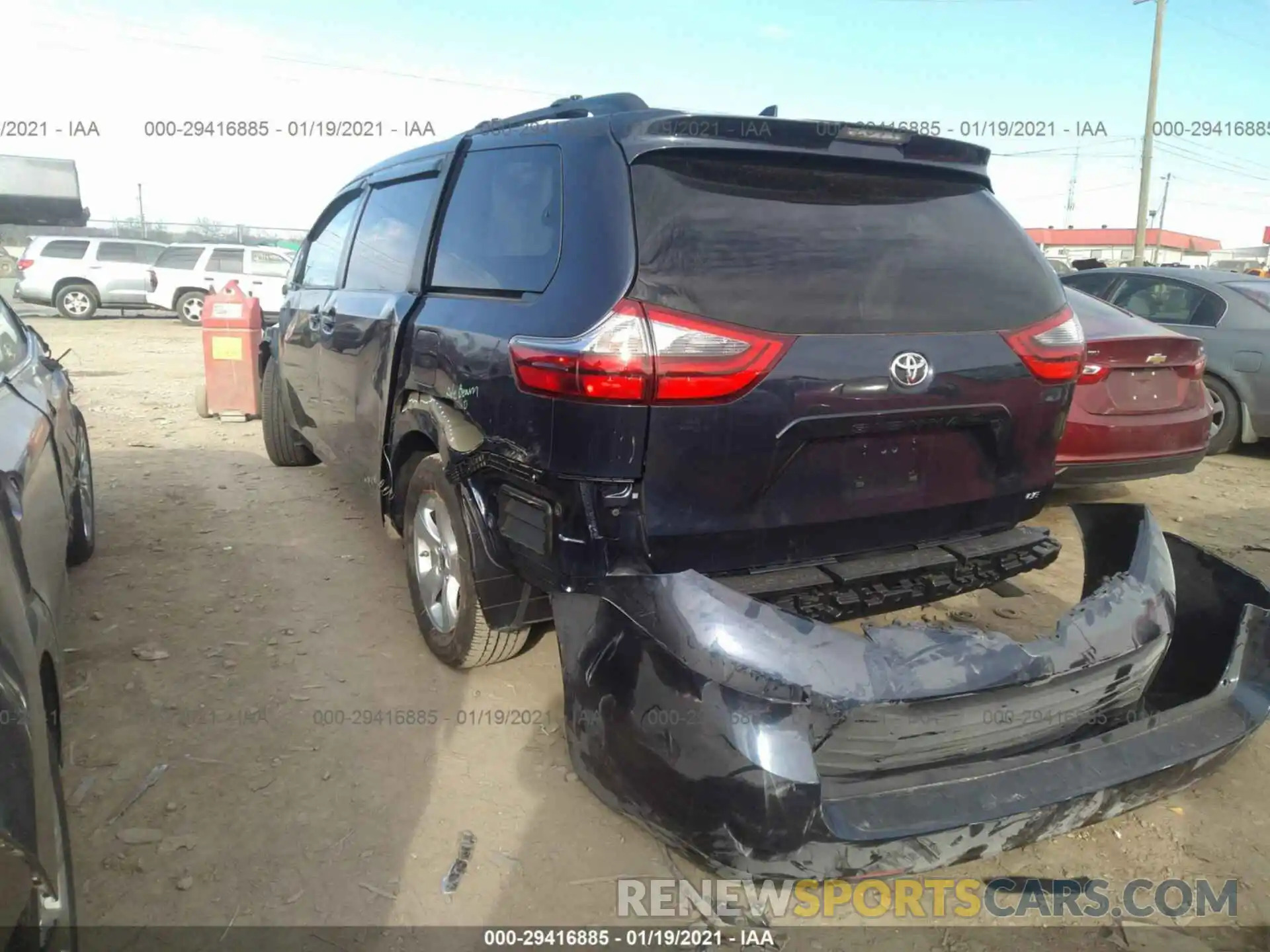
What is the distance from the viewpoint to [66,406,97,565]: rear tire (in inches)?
156

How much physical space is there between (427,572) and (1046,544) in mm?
2241

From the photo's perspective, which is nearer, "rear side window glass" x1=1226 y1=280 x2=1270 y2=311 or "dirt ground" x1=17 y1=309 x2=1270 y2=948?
"dirt ground" x1=17 y1=309 x2=1270 y2=948

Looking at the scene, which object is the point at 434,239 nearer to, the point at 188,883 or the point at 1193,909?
the point at 188,883

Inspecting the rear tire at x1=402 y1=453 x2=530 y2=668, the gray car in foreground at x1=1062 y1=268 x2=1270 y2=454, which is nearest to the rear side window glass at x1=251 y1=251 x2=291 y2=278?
the gray car in foreground at x1=1062 y1=268 x2=1270 y2=454

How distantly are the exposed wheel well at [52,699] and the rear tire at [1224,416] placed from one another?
790cm

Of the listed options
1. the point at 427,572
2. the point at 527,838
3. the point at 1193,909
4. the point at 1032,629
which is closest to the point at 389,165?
the point at 427,572

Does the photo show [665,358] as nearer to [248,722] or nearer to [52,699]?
[52,699]

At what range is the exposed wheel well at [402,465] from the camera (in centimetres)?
324

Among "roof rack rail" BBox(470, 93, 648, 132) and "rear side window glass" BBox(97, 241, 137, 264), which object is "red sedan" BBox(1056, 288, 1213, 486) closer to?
"roof rack rail" BBox(470, 93, 648, 132)

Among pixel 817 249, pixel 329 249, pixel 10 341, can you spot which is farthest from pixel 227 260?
pixel 817 249

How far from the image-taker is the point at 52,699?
2.03 metres

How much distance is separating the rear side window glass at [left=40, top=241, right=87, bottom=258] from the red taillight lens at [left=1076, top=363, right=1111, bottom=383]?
20.8 m

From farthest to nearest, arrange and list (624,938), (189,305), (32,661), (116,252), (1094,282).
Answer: (116,252)
(189,305)
(1094,282)
(624,938)
(32,661)

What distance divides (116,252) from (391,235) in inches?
751
